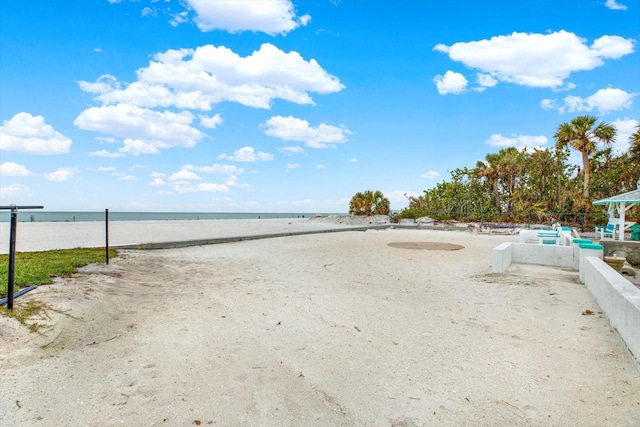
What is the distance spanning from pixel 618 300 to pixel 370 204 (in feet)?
104

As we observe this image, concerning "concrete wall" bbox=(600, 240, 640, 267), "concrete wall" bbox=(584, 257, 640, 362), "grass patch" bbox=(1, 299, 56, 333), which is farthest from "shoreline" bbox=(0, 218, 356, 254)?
"concrete wall" bbox=(600, 240, 640, 267)

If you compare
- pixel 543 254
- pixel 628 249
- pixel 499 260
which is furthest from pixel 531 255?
pixel 628 249

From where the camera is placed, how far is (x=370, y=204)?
36.3 meters

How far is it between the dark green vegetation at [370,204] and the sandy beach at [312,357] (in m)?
28.6

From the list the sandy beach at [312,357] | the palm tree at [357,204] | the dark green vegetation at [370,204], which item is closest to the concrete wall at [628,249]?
the sandy beach at [312,357]

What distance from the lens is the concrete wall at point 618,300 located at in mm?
4039

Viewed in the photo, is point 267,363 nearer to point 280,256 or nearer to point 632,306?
point 632,306

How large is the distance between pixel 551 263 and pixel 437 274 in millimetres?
3191

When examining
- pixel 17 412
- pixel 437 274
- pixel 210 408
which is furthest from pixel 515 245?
pixel 17 412

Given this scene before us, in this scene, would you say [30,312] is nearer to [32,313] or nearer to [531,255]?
[32,313]

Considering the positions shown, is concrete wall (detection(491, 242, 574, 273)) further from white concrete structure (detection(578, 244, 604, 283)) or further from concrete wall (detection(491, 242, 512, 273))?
white concrete structure (detection(578, 244, 604, 283))

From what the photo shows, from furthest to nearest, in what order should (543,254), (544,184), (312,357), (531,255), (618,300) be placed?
1. (544,184)
2. (531,255)
3. (543,254)
4. (618,300)
5. (312,357)

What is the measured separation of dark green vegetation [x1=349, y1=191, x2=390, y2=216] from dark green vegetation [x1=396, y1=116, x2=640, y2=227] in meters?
3.97

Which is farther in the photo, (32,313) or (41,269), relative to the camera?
(41,269)
